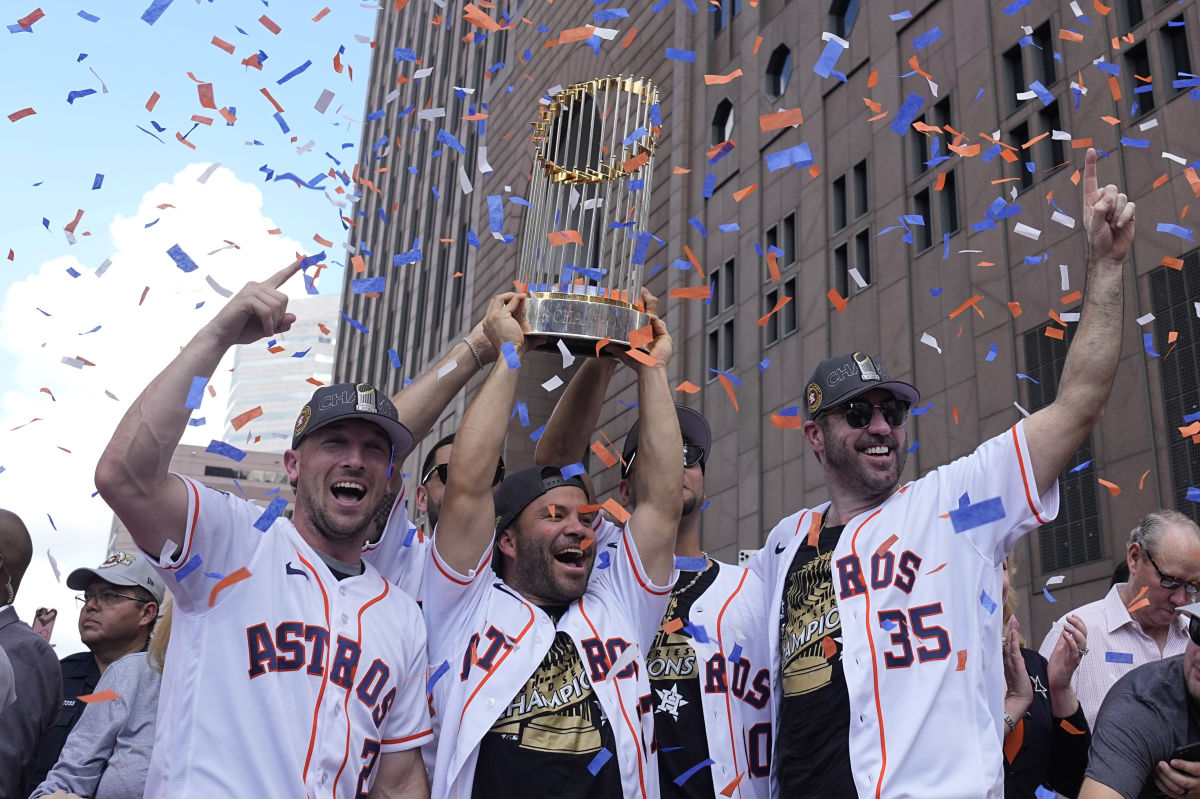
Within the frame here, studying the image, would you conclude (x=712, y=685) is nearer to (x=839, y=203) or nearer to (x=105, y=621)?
(x=105, y=621)

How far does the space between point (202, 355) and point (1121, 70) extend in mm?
14591

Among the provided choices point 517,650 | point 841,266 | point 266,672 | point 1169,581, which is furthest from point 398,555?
point 841,266

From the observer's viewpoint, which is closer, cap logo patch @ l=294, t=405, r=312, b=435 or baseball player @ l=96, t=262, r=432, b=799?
baseball player @ l=96, t=262, r=432, b=799

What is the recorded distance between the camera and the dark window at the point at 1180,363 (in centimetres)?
1278

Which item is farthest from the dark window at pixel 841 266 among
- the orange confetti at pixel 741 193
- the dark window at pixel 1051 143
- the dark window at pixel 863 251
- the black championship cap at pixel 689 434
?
the black championship cap at pixel 689 434

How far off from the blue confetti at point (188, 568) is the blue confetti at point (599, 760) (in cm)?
131

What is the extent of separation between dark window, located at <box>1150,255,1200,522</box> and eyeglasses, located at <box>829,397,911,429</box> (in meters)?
10.3

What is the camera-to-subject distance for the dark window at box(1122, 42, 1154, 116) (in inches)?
563

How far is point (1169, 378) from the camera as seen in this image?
43.6 feet

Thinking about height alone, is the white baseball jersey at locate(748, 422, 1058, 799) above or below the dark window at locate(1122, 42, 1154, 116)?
below

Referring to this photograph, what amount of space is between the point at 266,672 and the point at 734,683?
Result: 5.48ft

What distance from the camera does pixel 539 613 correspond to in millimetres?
3803

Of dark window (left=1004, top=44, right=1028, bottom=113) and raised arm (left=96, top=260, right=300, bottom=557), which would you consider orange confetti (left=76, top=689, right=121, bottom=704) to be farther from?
dark window (left=1004, top=44, right=1028, bottom=113)

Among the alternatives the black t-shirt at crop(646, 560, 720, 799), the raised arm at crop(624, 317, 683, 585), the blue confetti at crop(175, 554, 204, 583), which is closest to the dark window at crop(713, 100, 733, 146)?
the raised arm at crop(624, 317, 683, 585)
